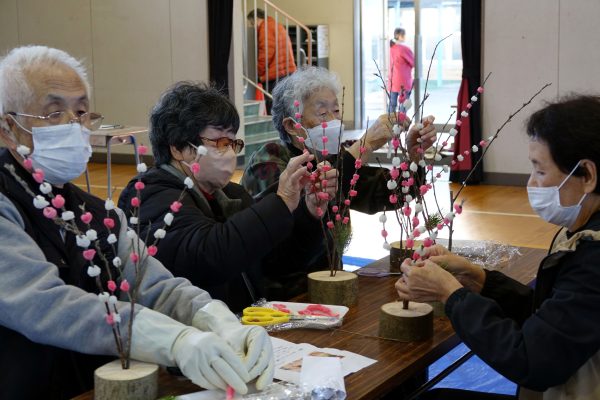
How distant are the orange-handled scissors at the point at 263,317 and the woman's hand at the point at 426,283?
0.33 m

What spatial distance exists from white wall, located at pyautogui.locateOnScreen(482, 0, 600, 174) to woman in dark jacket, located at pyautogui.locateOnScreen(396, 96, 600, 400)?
6167mm

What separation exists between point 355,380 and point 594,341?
480 mm

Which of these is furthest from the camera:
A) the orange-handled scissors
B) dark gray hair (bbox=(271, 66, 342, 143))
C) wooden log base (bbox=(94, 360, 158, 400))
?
dark gray hair (bbox=(271, 66, 342, 143))

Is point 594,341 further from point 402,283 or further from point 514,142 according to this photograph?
point 514,142

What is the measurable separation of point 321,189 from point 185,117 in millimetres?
463

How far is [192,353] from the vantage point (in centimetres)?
153

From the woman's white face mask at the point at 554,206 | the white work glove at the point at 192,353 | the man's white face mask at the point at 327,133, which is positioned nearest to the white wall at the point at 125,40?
the man's white face mask at the point at 327,133

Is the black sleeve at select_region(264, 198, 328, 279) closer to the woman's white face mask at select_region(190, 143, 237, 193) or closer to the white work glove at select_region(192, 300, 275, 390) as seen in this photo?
the woman's white face mask at select_region(190, 143, 237, 193)

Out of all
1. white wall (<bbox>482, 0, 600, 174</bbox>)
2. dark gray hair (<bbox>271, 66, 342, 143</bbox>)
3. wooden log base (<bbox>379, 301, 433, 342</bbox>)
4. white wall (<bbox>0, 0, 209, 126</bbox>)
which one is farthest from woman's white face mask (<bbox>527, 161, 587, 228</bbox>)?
white wall (<bbox>0, 0, 209, 126</bbox>)

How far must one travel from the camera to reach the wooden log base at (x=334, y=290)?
2215mm

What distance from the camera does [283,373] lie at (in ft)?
5.55

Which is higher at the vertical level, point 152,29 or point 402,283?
point 152,29

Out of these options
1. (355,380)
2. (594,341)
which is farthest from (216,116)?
(594,341)

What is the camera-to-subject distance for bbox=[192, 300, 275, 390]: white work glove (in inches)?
62.6
